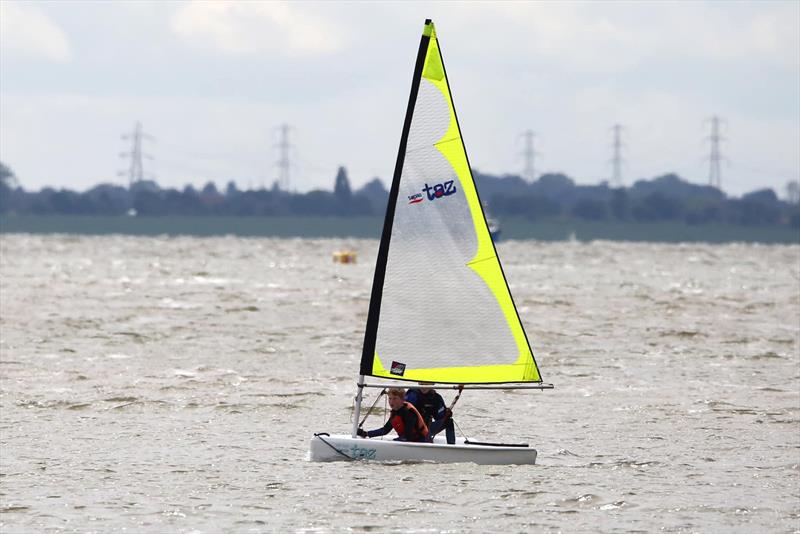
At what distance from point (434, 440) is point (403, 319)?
66.5 inches

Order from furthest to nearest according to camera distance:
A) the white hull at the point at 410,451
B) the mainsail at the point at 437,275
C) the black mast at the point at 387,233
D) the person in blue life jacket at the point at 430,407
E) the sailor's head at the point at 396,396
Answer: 1. the person in blue life jacket at the point at 430,407
2. the sailor's head at the point at 396,396
3. the white hull at the point at 410,451
4. the mainsail at the point at 437,275
5. the black mast at the point at 387,233

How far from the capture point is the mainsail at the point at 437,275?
17500 millimetres

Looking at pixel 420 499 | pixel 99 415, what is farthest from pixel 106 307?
pixel 420 499

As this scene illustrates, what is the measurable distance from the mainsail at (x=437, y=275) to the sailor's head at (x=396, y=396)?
237 millimetres

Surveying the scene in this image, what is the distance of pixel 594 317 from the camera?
4544cm

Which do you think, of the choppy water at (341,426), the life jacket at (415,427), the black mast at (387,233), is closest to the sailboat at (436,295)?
the black mast at (387,233)

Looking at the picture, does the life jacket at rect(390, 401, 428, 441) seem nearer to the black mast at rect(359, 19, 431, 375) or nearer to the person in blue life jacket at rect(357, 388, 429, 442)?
the person in blue life jacket at rect(357, 388, 429, 442)

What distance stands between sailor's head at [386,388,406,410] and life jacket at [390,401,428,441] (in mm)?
69

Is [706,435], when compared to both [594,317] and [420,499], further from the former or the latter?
[594,317]

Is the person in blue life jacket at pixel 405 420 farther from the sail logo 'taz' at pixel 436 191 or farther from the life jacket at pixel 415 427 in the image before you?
the sail logo 'taz' at pixel 436 191

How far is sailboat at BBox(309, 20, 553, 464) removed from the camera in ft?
57.5

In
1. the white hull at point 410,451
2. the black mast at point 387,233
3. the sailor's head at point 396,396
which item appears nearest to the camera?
the black mast at point 387,233

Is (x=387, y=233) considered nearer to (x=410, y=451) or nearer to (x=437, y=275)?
(x=437, y=275)

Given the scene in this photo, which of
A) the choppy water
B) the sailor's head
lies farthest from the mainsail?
the choppy water
